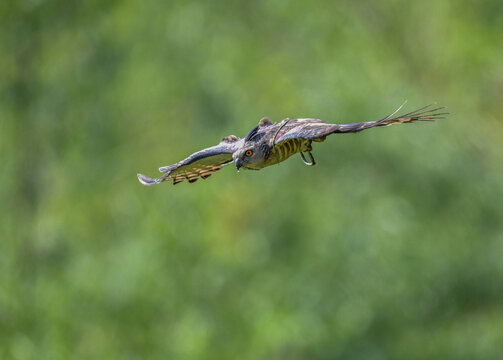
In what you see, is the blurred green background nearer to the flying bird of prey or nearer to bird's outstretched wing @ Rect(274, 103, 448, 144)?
the flying bird of prey

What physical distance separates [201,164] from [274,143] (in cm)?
41

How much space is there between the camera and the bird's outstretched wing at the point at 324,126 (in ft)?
5.74

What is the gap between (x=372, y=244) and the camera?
32.6 ft

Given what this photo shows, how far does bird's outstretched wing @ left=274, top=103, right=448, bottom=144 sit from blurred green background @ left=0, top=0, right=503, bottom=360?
7.13 meters

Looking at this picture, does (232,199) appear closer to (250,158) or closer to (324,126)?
(250,158)

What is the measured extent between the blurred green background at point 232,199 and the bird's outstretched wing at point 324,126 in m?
7.13

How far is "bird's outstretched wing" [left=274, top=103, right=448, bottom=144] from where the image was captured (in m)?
1.75

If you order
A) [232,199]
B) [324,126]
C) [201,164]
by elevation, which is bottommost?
[324,126]

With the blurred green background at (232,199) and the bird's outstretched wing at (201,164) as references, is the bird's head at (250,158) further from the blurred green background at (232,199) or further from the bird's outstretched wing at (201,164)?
the blurred green background at (232,199)

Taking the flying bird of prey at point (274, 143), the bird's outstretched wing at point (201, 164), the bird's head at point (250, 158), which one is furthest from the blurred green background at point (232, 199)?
the bird's head at point (250, 158)

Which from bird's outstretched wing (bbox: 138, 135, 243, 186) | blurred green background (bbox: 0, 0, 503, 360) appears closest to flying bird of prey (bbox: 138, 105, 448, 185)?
bird's outstretched wing (bbox: 138, 135, 243, 186)

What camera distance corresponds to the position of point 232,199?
1088 centimetres

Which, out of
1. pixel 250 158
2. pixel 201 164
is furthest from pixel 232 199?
pixel 250 158

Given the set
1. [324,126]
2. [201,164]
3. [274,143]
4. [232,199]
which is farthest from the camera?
[232,199]
